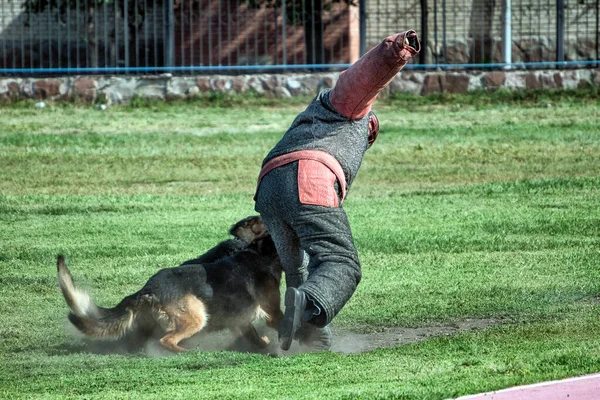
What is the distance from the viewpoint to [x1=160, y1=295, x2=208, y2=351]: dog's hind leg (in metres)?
6.17

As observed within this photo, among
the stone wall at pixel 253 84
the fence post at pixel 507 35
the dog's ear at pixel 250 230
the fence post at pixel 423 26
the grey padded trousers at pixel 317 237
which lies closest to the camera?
the grey padded trousers at pixel 317 237

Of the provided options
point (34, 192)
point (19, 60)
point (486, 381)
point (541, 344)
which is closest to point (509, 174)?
point (34, 192)

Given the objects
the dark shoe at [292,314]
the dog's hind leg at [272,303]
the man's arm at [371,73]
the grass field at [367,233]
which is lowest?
the grass field at [367,233]

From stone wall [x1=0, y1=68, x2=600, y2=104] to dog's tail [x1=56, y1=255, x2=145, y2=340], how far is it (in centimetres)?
1184

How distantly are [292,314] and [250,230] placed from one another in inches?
48.7

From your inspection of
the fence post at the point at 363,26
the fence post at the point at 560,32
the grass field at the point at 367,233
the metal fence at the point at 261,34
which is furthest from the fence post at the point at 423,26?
the fence post at the point at 560,32

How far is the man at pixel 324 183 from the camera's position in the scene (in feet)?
18.3

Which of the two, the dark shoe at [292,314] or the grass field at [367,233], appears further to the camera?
the grass field at [367,233]

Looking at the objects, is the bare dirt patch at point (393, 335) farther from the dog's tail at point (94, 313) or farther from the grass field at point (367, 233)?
the dog's tail at point (94, 313)

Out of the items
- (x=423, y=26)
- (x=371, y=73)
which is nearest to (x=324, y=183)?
(x=371, y=73)

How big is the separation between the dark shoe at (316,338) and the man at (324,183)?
114 mm

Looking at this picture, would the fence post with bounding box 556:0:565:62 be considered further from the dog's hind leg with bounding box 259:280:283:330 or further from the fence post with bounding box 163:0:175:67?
the dog's hind leg with bounding box 259:280:283:330

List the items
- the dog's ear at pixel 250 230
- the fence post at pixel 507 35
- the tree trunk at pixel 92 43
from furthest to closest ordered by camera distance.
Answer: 1. the fence post at pixel 507 35
2. the tree trunk at pixel 92 43
3. the dog's ear at pixel 250 230

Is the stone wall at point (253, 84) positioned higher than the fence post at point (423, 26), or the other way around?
the fence post at point (423, 26)
